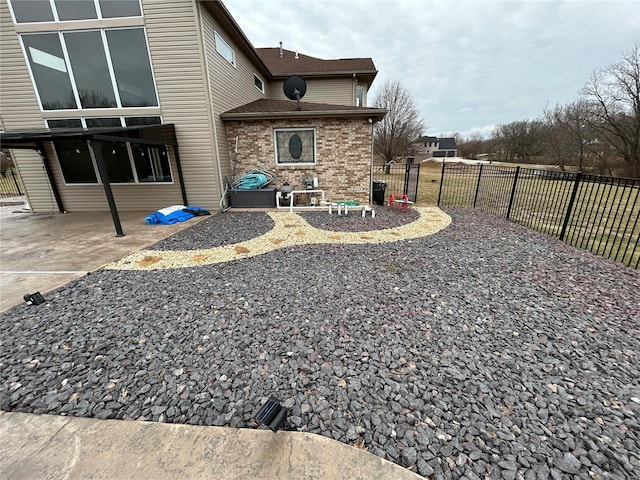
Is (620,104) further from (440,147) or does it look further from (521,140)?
(440,147)

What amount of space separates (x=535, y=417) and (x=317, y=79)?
49.4 ft

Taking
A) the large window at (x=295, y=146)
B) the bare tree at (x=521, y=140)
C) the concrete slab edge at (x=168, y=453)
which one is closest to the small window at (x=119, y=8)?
the large window at (x=295, y=146)

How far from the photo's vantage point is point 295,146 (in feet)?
29.4

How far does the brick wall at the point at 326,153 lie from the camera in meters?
8.63

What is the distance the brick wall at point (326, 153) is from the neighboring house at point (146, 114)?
0.03m

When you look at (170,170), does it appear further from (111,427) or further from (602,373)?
(602,373)

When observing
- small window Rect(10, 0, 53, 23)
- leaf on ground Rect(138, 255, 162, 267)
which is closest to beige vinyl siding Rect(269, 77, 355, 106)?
small window Rect(10, 0, 53, 23)

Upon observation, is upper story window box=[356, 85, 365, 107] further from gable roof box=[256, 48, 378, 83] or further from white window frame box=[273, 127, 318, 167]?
white window frame box=[273, 127, 318, 167]

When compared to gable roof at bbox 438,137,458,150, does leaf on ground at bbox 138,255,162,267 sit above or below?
below

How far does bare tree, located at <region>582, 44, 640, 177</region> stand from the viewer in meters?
16.9

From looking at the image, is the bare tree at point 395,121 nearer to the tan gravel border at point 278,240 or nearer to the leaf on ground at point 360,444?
the tan gravel border at point 278,240

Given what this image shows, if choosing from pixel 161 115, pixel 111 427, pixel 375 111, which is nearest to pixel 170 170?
pixel 161 115

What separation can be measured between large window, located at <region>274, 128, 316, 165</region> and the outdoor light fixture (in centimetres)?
823

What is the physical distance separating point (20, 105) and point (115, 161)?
2.90 meters
